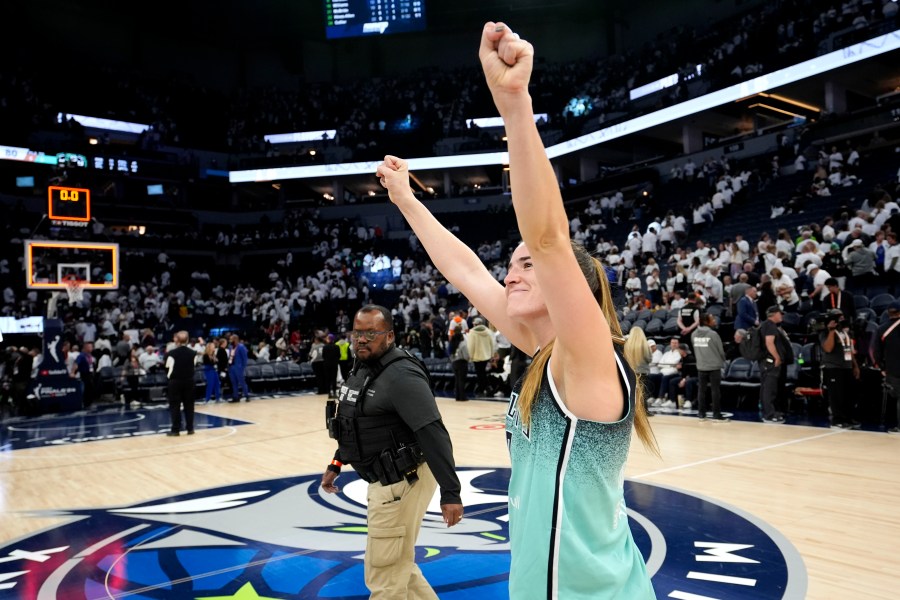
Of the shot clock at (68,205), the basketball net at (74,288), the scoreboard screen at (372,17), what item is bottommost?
the basketball net at (74,288)

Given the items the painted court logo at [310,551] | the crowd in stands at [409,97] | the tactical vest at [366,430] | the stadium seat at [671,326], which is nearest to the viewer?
the tactical vest at [366,430]

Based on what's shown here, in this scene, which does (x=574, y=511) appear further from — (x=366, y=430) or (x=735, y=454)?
(x=735, y=454)

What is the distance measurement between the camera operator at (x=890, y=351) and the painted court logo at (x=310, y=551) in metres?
4.28

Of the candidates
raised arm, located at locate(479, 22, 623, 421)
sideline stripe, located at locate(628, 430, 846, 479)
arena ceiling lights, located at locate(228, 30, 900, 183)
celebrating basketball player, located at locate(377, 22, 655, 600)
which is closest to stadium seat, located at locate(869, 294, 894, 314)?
sideline stripe, located at locate(628, 430, 846, 479)

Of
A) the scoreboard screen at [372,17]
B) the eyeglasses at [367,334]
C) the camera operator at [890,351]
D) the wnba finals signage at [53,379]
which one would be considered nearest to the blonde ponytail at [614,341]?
the eyeglasses at [367,334]

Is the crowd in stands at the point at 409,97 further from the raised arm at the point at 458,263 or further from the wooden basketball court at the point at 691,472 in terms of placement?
the raised arm at the point at 458,263

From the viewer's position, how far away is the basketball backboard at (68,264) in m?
15.1

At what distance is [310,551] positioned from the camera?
14.9ft

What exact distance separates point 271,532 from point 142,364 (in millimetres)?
13666

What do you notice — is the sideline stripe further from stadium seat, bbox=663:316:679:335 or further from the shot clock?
the shot clock

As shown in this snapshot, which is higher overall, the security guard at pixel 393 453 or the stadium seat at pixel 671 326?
the stadium seat at pixel 671 326

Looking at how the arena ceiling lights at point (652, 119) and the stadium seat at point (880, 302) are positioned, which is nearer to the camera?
the stadium seat at point (880, 302)

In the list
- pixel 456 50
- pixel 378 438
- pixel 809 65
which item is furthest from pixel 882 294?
pixel 456 50

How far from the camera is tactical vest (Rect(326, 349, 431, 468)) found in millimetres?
2994
